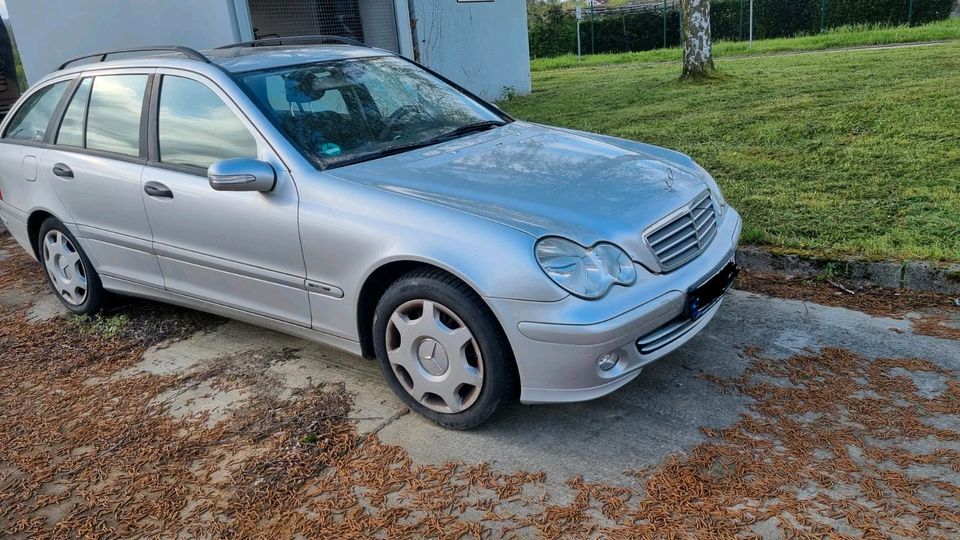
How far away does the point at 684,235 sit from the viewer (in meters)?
3.28

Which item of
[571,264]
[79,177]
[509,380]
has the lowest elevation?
[509,380]

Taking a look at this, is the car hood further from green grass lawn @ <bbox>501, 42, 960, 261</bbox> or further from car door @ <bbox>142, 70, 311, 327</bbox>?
green grass lawn @ <bbox>501, 42, 960, 261</bbox>

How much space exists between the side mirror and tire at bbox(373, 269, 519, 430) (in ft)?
2.59

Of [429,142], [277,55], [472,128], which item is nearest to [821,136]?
[472,128]

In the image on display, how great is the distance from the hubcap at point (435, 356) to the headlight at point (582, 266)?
1.49ft

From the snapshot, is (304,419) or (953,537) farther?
(304,419)

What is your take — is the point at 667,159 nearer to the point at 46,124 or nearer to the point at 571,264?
the point at 571,264

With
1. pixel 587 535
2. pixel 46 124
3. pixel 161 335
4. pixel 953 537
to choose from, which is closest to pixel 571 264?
pixel 587 535

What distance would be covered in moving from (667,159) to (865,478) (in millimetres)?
1856

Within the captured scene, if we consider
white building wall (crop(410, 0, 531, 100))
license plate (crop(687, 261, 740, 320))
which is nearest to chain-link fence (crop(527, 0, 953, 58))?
white building wall (crop(410, 0, 531, 100))

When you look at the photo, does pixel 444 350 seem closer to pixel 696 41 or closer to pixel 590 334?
pixel 590 334

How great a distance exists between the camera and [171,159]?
3969 millimetres

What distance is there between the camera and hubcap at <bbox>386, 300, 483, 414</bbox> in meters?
3.10

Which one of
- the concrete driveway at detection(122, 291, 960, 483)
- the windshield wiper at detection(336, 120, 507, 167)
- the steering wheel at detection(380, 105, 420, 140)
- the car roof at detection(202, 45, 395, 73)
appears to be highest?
the car roof at detection(202, 45, 395, 73)
